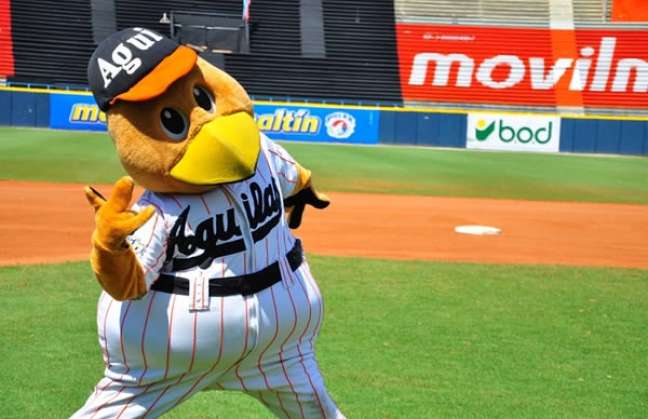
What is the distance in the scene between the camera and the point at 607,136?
2638 cm

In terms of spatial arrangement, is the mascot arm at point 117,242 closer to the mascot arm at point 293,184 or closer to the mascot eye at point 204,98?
the mascot eye at point 204,98

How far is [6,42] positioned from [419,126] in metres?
15.4

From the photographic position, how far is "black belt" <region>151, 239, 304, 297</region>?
3201 millimetres

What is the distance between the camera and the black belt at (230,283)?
320 centimetres

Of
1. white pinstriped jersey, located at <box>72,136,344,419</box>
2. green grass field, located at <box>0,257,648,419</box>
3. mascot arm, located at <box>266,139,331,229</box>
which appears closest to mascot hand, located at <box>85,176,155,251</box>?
white pinstriped jersey, located at <box>72,136,344,419</box>

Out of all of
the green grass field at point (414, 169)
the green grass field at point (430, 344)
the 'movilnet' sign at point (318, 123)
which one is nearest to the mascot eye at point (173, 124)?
the green grass field at point (430, 344)

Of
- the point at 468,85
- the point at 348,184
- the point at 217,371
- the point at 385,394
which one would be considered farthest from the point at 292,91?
the point at 217,371

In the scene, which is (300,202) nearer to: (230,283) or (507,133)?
(230,283)

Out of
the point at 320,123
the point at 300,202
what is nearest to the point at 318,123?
the point at 320,123

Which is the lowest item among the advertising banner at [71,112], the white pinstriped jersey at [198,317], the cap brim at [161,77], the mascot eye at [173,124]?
the advertising banner at [71,112]

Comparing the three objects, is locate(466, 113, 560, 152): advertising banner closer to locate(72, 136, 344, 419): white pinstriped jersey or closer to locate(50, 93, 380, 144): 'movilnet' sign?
locate(50, 93, 380, 144): 'movilnet' sign

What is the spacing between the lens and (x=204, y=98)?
3246 millimetres

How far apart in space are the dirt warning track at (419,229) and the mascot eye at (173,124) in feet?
22.3

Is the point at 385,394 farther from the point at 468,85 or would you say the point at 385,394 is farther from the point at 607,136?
the point at 468,85
